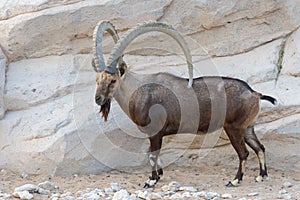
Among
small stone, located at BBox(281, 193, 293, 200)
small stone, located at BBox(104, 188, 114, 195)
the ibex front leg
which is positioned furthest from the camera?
the ibex front leg

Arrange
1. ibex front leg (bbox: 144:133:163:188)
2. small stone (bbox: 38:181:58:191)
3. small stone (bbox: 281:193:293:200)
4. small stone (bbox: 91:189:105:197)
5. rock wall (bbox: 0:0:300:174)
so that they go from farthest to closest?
rock wall (bbox: 0:0:300:174) → ibex front leg (bbox: 144:133:163:188) → small stone (bbox: 38:181:58:191) → small stone (bbox: 91:189:105:197) → small stone (bbox: 281:193:293:200)

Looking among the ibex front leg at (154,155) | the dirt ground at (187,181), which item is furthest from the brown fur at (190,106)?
the dirt ground at (187,181)

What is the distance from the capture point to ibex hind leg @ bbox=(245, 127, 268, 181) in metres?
7.50

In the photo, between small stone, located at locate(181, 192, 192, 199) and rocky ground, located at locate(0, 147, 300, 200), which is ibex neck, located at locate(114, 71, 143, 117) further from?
small stone, located at locate(181, 192, 192, 199)

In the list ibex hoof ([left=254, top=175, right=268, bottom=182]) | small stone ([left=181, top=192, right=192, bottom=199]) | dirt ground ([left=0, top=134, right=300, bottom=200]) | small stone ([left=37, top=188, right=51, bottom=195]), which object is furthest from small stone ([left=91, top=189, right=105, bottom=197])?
ibex hoof ([left=254, top=175, right=268, bottom=182])

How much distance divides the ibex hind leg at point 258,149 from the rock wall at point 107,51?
35 cm

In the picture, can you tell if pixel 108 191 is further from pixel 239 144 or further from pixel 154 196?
pixel 239 144

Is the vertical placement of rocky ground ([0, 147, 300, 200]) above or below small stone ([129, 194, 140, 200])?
below

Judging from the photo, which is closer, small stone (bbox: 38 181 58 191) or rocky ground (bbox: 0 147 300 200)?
rocky ground (bbox: 0 147 300 200)

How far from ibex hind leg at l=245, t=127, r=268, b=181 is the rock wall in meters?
0.35

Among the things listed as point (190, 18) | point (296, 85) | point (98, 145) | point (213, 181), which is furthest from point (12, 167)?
point (296, 85)

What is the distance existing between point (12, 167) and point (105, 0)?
2.46m

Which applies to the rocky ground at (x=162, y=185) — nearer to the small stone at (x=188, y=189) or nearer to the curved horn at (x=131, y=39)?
the small stone at (x=188, y=189)

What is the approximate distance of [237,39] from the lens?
28.6 ft
